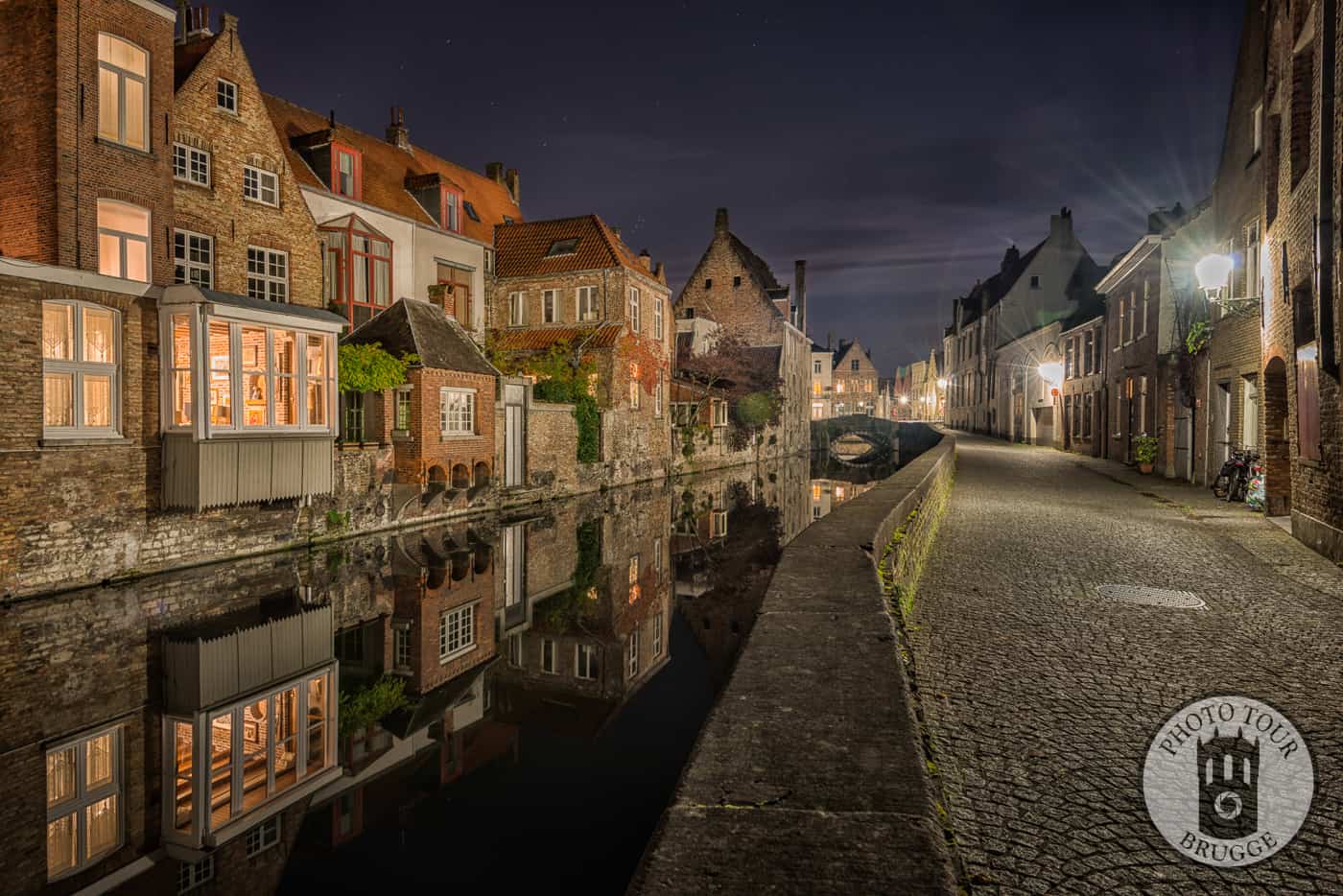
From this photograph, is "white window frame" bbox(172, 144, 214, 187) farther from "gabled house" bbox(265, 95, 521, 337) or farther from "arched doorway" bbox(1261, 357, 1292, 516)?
"arched doorway" bbox(1261, 357, 1292, 516)

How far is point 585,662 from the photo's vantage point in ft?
24.6

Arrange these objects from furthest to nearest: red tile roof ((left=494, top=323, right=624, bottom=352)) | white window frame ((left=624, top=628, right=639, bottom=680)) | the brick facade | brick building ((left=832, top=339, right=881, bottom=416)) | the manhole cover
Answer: brick building ((left=832, top=339, right=881, bottom=416)), red tile roof ((left=494, top=323, right=624, bottom=352)), the brick facade, white window frame ((left=624, top=628, right=639, bottom=680)), the manhole cover

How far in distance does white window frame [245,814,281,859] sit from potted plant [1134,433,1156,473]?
2394cm

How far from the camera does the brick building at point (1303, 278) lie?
945 centimetres

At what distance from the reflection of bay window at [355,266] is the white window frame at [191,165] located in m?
3.60

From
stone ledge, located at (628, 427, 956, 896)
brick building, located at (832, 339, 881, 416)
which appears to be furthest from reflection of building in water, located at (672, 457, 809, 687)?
brick building, located at (832, 339, 881, 416)

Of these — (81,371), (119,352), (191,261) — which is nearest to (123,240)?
(119,352)

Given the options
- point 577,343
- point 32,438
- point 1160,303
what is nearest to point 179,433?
point 32,438

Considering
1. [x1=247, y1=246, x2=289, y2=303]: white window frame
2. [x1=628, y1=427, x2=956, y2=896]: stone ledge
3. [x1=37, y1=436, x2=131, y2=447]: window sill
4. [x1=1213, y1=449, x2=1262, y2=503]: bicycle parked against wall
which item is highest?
[x1=247, y1=246, x2=289, y2=303]: white window frame

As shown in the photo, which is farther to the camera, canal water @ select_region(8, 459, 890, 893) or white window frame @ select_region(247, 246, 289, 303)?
white window frame @ select_region(247, 246, 289, 303)

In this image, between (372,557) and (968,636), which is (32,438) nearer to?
(372,557)

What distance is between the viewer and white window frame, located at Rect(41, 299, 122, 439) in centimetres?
1059

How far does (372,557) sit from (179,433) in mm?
3482

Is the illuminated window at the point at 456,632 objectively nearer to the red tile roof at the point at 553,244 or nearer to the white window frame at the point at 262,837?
the white window frame at the point at 262,837
